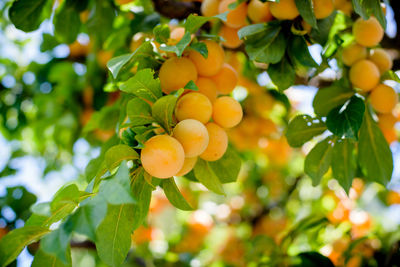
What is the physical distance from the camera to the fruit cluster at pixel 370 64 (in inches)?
38.4

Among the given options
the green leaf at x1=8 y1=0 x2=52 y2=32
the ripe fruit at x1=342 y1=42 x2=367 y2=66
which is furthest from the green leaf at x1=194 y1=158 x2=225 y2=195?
the green leaf at x1=8 y1=0 x2=52 y2=32

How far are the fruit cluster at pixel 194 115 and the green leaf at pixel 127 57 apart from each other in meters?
0.05

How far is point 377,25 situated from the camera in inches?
39.4

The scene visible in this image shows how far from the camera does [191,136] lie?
0.69 metres

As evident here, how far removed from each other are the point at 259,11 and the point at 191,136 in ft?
1.43

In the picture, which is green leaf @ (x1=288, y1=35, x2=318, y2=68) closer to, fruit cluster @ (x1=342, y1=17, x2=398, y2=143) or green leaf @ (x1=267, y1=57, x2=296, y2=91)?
green leaf @ (x1=267, y1=57, x2=296, y2=91)

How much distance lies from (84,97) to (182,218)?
37.9 inches

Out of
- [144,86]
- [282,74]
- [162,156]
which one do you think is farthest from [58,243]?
[282,74]

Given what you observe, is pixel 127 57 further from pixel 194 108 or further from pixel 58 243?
pixel 58 243

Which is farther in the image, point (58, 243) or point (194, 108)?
point (194, 108)

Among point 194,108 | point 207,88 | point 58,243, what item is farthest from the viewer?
point 207,88

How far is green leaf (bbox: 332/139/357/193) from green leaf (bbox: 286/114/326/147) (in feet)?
0.20

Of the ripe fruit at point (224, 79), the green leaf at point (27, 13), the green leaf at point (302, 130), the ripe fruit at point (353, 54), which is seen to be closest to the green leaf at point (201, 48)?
the ripe fruit at point (224, 79)

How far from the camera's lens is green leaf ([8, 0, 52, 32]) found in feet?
3.67
